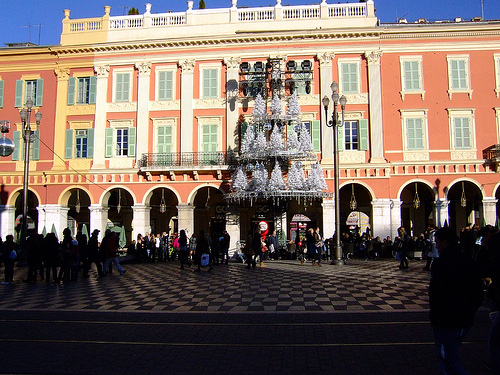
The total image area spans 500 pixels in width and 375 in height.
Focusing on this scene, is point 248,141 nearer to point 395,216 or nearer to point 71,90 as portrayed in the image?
point 395,216

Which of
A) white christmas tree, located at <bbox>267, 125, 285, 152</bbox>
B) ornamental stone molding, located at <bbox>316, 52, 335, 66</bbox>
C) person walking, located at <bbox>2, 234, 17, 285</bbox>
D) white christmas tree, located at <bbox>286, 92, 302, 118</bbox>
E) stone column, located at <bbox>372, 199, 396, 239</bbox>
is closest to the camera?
person walking, located at <bbox>2, 234, 17, 285</bbox>

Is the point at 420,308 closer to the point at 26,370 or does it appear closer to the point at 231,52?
the point at 26,370

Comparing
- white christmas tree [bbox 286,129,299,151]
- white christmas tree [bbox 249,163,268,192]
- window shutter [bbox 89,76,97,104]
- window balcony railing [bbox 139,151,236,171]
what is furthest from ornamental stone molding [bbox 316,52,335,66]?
window shutter [bbox 89,76,97,104]

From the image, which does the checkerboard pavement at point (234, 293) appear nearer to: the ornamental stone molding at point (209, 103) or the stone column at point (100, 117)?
the stone column at point (100, 117)

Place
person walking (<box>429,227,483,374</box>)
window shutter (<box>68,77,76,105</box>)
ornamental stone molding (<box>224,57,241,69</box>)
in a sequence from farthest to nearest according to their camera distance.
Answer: window shutter (<box>68,77,76,105</box>), ornamental stone molding (<box>224,57,241,69</box>), person walking (<box>429,227,483,374</box>)

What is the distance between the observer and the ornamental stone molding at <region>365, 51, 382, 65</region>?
2853 centimetres

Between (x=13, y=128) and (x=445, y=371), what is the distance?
106 ft

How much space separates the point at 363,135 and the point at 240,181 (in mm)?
8180

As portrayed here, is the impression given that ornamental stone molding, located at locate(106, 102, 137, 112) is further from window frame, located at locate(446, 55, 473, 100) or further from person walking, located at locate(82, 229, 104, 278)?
window frame, located at locate(446, 55, 473, 100)

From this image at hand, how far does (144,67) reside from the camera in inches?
1190

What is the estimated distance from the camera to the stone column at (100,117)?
2988 centimetres

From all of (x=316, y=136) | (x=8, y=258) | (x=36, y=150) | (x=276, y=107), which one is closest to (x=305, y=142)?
(x=316, y=136)

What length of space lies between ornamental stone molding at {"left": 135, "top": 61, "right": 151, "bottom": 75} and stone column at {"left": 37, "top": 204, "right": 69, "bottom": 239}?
33.2 ft

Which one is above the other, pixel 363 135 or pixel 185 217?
pixel 363 135
